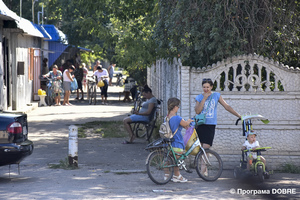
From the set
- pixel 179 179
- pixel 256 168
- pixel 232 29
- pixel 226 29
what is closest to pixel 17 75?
pixel 226 29

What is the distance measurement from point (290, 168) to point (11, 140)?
4.92m

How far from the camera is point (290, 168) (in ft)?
32.3

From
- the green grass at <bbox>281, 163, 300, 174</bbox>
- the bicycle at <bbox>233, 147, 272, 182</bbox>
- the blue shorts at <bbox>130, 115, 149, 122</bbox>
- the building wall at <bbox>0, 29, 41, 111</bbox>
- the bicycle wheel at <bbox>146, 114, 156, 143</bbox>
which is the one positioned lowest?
the green grass at <bbox>281, 163, 300, 174</bbox>

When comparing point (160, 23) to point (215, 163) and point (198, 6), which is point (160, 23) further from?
point (215, 163)

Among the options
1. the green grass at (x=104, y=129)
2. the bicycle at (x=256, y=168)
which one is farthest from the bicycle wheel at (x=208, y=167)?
the green grass at (x=104, y=129)

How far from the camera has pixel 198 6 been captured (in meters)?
10.7

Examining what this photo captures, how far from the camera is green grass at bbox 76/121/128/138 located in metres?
14.4

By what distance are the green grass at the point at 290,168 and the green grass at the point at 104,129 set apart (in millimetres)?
5298

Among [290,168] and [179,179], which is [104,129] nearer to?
[290,168]

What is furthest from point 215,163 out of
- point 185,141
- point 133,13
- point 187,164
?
point 133,13

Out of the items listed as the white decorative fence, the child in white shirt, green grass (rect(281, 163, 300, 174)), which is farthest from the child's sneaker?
green grass (rect(281, 163, 300, 174))

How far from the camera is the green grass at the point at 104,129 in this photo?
1435 cm

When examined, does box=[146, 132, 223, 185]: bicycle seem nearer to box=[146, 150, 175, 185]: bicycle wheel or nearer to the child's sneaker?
box=[146, 150, 175, 185]: bicycle wheel

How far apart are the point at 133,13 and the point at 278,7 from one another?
5107mm
